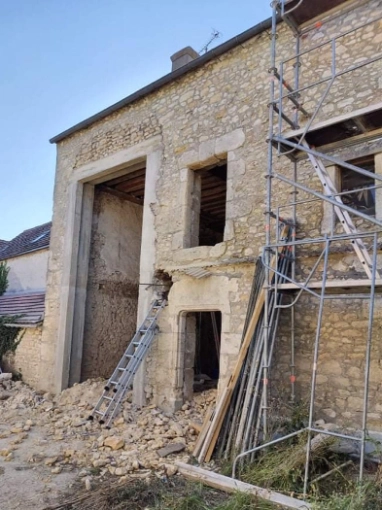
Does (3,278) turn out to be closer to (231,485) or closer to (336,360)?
(336,360)

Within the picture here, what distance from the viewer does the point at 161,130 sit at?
8336 millimetres

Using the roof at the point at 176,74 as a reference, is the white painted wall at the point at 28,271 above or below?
below

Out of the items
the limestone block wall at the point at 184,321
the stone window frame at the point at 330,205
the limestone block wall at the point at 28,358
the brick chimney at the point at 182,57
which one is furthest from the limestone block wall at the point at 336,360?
the limestone block wall at the point at 28,358

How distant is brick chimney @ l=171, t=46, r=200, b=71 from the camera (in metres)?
9.18

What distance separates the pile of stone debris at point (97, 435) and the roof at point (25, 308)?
7.30 feet

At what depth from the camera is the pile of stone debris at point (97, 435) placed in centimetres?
529

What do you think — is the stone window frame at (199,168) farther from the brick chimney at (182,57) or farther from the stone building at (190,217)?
the brick chimney at (182,57)

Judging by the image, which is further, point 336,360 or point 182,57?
point 182,57

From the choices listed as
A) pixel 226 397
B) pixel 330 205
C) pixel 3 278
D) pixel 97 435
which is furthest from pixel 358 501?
pixel 3 278

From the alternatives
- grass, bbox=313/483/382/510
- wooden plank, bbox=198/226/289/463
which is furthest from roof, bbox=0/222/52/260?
grass, bbox=313/483/382/510

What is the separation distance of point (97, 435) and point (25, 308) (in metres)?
6.14

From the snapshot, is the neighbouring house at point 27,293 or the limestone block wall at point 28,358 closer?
the limestone block wall at point 28,358

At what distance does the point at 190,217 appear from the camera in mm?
7703

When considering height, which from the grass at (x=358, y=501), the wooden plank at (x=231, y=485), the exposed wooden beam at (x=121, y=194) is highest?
the exposed wooden beam at (x=121, y=194)
